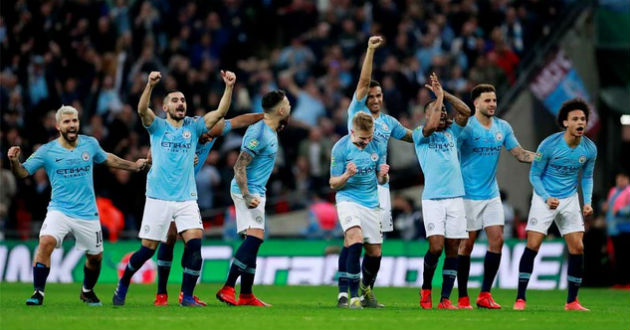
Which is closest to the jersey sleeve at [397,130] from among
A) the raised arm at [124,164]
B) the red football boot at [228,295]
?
the red football boot at [228,295]

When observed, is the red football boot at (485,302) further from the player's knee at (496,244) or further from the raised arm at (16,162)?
the raised arm at (16,162)

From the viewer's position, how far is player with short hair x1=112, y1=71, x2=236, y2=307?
15531mm

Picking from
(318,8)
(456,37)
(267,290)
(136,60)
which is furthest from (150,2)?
(267,290)

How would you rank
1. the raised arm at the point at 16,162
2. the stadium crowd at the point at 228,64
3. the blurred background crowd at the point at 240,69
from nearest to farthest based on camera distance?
the raised arm at the point at 16,162, the blurred background crowd at the point at 240,69, the stadium crowd at the point at 228,64

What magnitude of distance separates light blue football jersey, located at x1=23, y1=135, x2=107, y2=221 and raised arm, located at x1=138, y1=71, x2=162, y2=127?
41.7 inches

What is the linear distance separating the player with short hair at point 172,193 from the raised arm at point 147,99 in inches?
0.7

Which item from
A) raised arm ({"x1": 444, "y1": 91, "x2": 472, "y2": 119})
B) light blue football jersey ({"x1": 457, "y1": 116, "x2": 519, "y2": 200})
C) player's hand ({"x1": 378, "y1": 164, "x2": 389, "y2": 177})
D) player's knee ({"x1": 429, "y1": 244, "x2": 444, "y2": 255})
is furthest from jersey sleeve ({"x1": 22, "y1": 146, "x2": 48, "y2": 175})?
light blue football jersey ({"x1": 457, "y1": 116, "x2": 519, "y2": 200})

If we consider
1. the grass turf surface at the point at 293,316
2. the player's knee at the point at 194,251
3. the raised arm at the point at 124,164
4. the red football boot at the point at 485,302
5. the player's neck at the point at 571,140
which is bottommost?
the grass turf surface at the point at 293,316

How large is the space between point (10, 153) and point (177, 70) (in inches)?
479

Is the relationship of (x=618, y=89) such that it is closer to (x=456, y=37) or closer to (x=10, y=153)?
(x=456, y=37)

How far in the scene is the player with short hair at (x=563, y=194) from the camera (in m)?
16.0

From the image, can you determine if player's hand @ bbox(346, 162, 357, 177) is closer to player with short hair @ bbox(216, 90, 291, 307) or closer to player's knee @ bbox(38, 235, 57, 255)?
player with short hair @ bbox(216, 90, 291, 307)

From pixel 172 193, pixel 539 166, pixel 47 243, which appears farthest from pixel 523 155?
pixel 47 243

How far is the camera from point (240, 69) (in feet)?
95.1
